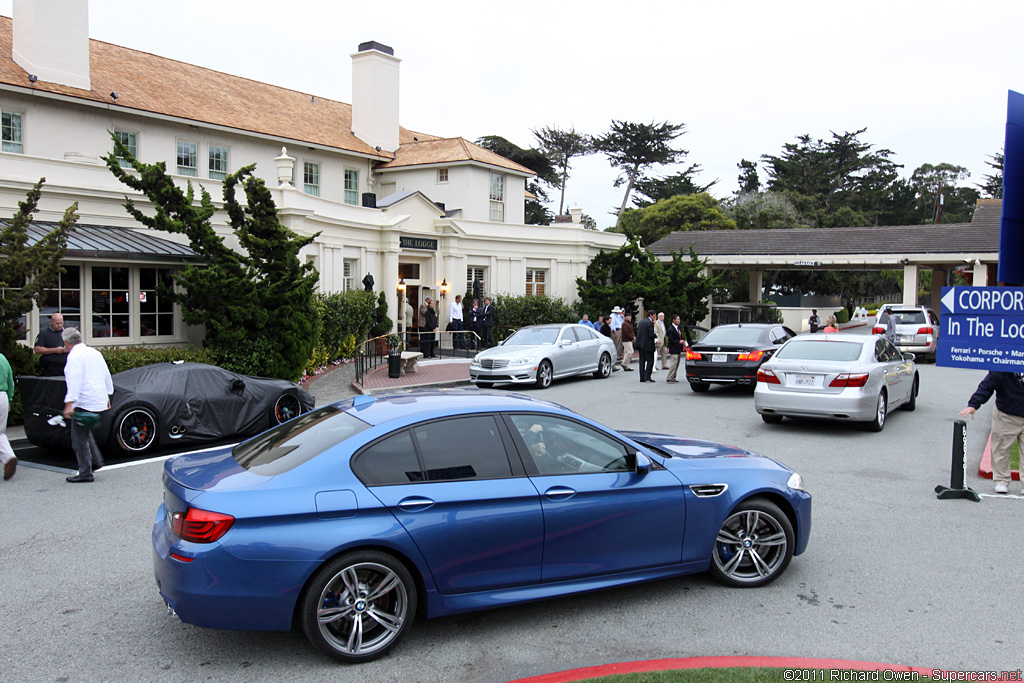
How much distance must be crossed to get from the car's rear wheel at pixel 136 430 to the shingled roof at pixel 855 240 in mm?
26252

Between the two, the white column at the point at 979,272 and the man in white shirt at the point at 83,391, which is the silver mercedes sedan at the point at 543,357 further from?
the white column at the point at 979,272

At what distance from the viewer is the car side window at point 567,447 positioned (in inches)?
203

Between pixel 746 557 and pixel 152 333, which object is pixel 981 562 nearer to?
pixel 746 557

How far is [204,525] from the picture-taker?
4.31 meters

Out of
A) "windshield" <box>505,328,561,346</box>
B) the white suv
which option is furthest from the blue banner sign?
the white suv

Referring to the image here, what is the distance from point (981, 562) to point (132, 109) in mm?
23674

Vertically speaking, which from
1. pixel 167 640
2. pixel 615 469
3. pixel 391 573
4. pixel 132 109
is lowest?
pixel 167 640

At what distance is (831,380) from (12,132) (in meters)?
21.2

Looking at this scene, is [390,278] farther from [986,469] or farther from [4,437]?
[986,469]

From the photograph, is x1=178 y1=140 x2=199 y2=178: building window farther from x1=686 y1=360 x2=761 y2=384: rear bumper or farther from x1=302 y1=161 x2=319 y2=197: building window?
x1=686 y1=360 x2=761 y2=384: rear bumper

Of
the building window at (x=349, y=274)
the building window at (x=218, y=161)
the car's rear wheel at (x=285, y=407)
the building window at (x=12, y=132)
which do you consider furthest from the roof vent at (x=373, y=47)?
the car's rear wheel at (x=285, y=407)

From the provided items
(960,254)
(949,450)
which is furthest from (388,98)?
(949,450)

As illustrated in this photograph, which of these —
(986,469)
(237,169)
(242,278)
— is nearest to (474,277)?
(237,169)

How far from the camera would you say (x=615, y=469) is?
532cm
